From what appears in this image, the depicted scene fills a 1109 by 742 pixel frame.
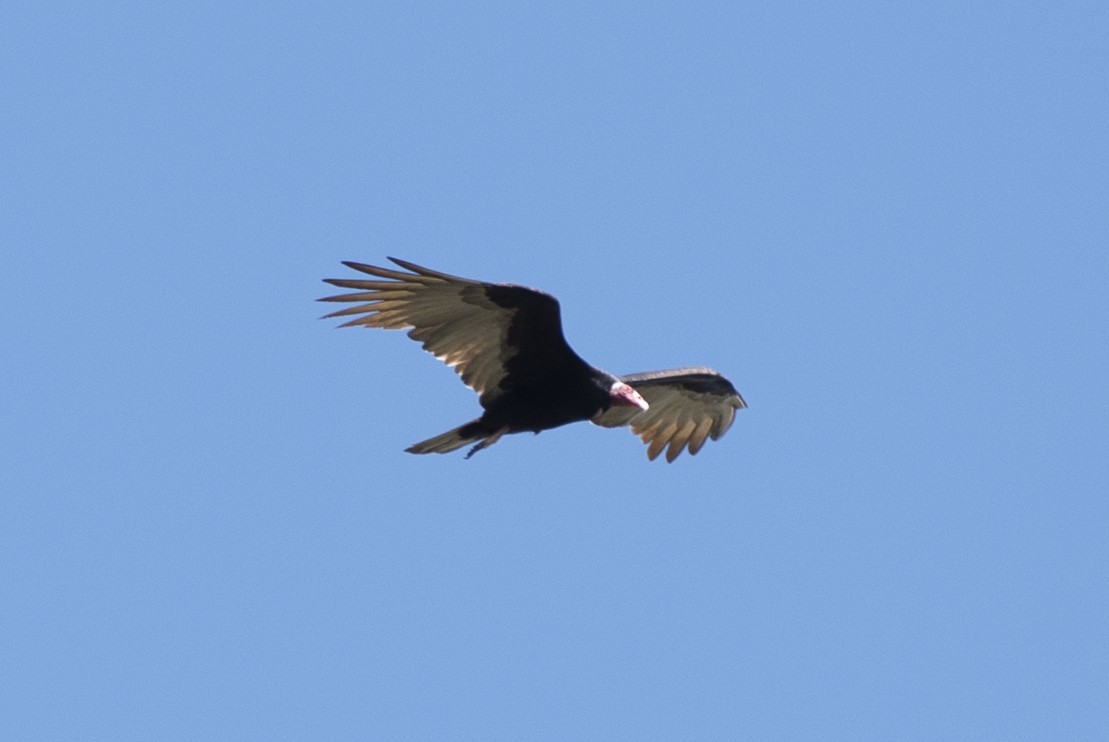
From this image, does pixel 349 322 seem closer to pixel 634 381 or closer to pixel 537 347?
pixel 537 347

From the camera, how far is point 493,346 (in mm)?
10836

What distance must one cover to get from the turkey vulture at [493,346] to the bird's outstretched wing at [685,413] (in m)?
1.44

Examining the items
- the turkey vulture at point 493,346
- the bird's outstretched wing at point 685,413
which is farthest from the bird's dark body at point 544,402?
the bird's outstretched wing at point 685,413

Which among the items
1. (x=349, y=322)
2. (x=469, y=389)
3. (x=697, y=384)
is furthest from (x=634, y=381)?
(x=349, y=322)

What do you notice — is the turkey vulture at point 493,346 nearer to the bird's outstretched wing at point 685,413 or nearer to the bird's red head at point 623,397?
the bird's red head at point 623,397

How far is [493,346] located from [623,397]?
0.97 m

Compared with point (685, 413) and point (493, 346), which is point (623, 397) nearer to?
point (493, 346)

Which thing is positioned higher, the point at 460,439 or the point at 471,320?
the point at 471,320

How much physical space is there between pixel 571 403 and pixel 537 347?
1.45 feet

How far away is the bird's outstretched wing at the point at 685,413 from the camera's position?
42.0ft

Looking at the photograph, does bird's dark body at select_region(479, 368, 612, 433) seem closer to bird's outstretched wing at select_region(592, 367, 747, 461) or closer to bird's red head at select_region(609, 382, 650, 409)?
bird's red head at select_region(609, 382, 650, 409)

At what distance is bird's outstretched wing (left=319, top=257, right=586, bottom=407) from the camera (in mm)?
10430

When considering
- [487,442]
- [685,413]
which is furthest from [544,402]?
[685,413]

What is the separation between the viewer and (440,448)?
10.8 meters
